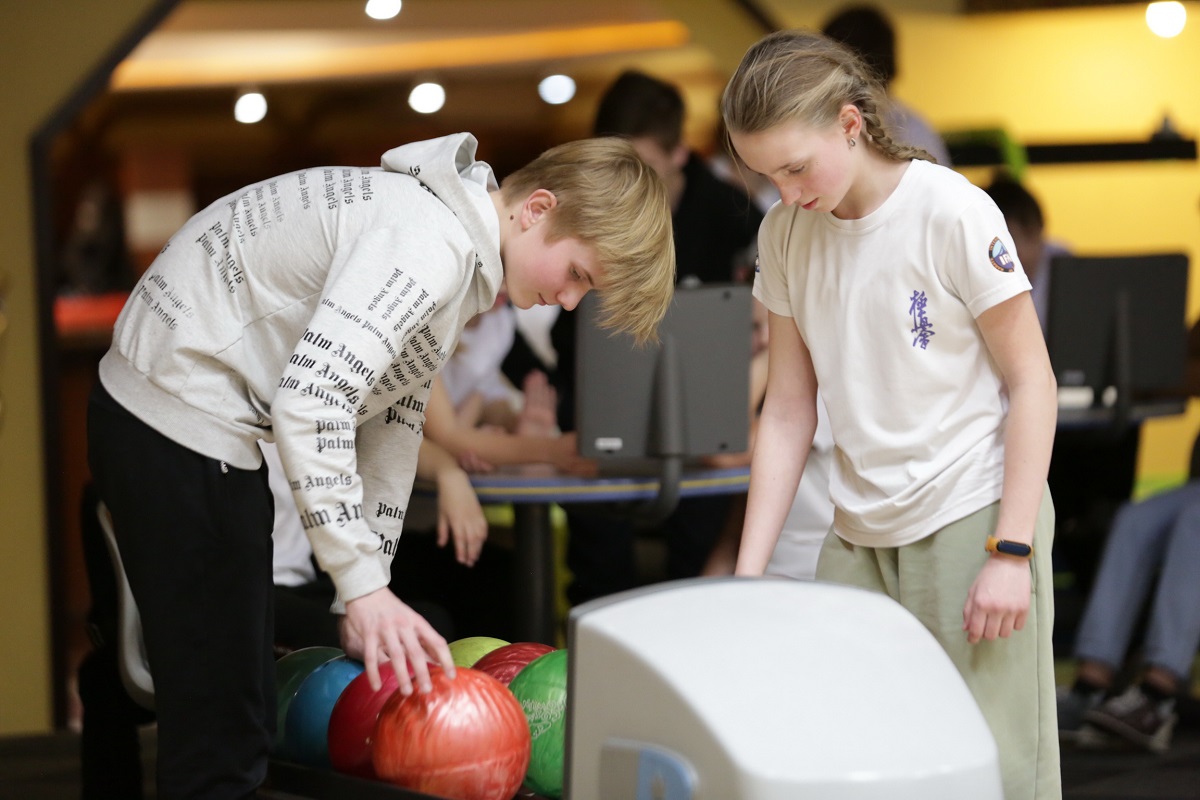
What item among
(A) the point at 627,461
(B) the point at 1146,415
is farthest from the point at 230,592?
(B) the point at 1146,415

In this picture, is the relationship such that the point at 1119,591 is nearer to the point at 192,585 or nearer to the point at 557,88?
the point at 192,585

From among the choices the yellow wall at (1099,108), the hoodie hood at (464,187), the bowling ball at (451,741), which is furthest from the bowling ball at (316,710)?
the yellow wall at (1099,108)

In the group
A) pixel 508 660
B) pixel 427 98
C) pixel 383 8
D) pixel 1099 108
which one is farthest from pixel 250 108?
pixel 508 660

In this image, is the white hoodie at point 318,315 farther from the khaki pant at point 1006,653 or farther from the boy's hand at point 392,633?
the khaki pant at point 1006,653

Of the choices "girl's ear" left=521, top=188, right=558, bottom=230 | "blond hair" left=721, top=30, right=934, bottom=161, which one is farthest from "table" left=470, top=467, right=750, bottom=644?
"blond hair" left=721, top=30, right=934, bottom=161

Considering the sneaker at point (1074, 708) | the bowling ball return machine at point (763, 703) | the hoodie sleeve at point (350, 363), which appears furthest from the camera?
the sneaker at point (1074, 708)

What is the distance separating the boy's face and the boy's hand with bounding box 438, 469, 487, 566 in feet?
3.26

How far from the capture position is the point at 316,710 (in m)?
1.92

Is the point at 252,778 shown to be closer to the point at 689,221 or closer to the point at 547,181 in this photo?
the point at 547,181

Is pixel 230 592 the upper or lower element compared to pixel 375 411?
lower

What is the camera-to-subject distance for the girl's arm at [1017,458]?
1572 mm

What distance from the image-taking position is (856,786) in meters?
1.23

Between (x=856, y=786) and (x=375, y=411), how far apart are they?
31.1 inches

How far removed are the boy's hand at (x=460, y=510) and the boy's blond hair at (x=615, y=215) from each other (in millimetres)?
976
